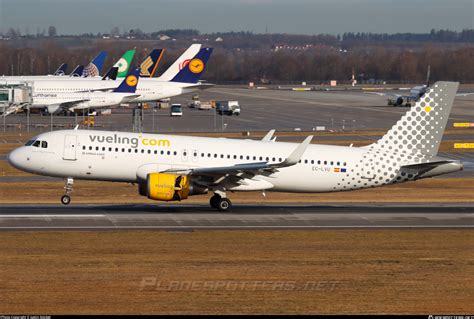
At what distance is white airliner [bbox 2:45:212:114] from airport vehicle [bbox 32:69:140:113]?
3.30ft

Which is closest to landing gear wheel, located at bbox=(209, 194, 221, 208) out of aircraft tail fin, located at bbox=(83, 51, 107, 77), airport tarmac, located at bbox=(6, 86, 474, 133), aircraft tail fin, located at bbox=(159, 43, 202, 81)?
airport tarmac, located at bbox=(6, 86, 474, 133)

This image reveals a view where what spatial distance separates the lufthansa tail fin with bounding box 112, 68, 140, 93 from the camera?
140m

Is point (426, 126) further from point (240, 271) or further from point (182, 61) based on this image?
point (182, 61)

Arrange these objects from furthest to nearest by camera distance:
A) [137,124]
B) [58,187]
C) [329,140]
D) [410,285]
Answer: [137,124] → [329,140] → [58,187] → [410,285]

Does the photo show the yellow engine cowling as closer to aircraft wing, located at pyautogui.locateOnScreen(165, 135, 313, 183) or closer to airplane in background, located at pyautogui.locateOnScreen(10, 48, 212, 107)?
aircraft wing, located at pyautogui.locateOnScreen(165, 135, 313, 183)

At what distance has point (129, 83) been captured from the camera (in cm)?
14088

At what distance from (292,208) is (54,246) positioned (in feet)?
57.7

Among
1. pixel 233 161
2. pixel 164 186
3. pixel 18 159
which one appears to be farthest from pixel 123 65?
pixel 164 186

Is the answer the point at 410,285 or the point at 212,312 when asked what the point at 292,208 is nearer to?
the point at 410,285

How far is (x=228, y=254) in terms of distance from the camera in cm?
3972

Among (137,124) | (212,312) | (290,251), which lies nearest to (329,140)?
(137,124)

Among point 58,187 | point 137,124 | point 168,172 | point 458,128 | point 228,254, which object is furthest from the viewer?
point 458,128

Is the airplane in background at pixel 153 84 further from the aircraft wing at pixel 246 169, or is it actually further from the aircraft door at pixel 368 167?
the aircraft wing at pixel 246 169

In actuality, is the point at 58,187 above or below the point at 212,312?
below
